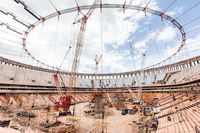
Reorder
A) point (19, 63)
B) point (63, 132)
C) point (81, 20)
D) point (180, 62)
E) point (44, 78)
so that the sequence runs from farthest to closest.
A: 1. point (44, 78)
2. point (19, 63)
3. point (180, 62)
4. point (81, 20)
5. point (63, 132)

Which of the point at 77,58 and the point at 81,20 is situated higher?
the point at 81,20

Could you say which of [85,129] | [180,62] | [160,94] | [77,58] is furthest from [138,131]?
[180,62]

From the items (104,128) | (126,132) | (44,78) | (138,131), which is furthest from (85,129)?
(44,78)

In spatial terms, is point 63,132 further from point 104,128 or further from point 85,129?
point 104,128

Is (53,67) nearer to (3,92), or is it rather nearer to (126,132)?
(3,92)

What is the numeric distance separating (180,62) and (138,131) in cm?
6188

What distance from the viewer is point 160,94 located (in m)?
61.8

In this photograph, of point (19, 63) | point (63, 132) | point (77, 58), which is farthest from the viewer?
point (19, 63)

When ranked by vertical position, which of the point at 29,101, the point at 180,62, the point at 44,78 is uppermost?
the point at 180,62

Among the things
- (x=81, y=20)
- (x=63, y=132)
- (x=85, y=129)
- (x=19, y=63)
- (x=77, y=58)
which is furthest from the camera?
(x=19, y=63)

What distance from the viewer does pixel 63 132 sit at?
93.3ft

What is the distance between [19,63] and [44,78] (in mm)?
16501

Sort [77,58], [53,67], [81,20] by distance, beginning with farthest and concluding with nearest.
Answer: [53,67] → [77,58] → [81,20]

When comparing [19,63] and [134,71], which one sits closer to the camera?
[19,63]
